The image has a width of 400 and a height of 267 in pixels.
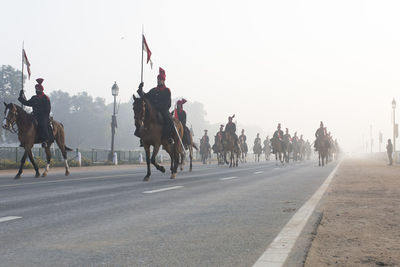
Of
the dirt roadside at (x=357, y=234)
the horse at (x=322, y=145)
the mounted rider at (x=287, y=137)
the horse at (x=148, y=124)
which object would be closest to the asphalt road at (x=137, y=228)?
the dirt roadside at (x=357, y=234)

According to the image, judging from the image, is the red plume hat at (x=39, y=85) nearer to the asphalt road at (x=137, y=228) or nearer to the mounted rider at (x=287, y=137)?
the asphalt road at (x=137, y=228)

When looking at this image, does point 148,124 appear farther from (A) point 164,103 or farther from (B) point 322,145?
(B) point 322,145

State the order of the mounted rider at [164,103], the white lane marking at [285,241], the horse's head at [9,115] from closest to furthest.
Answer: the white lane marking at [285,241] → the mounted rider at [164,103] → the horse's head at [9,115]

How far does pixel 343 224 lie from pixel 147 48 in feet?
88.1

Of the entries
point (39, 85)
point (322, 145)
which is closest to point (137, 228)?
point (39, 85)

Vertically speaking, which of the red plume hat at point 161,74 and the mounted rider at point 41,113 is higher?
the red plume hat at point 161,74

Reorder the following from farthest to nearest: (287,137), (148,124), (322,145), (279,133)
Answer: (287,137), (279,133), (322,145), (148,124)

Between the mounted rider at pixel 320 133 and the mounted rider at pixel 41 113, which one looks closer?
the mounted rider at pixel 41 113

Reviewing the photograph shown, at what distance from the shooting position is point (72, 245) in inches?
164

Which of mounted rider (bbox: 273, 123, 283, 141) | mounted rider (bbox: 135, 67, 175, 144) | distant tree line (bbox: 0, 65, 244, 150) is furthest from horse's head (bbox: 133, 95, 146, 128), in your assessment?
distant tree line (bbox: 0, 65, 244, 150)

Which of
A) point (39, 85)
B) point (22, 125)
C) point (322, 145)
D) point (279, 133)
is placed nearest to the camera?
point (22, 125)

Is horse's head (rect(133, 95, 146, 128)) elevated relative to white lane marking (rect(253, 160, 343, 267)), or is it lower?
elevated

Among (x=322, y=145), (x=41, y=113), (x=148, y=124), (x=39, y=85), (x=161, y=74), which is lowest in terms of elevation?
(x=322, y=145)

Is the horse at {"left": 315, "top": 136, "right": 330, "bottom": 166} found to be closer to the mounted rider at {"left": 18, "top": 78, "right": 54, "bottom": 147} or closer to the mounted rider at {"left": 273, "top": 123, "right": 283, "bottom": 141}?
the mounted rider at {"left": 273, "top": 123, "right": 283, "bottom": 141}
